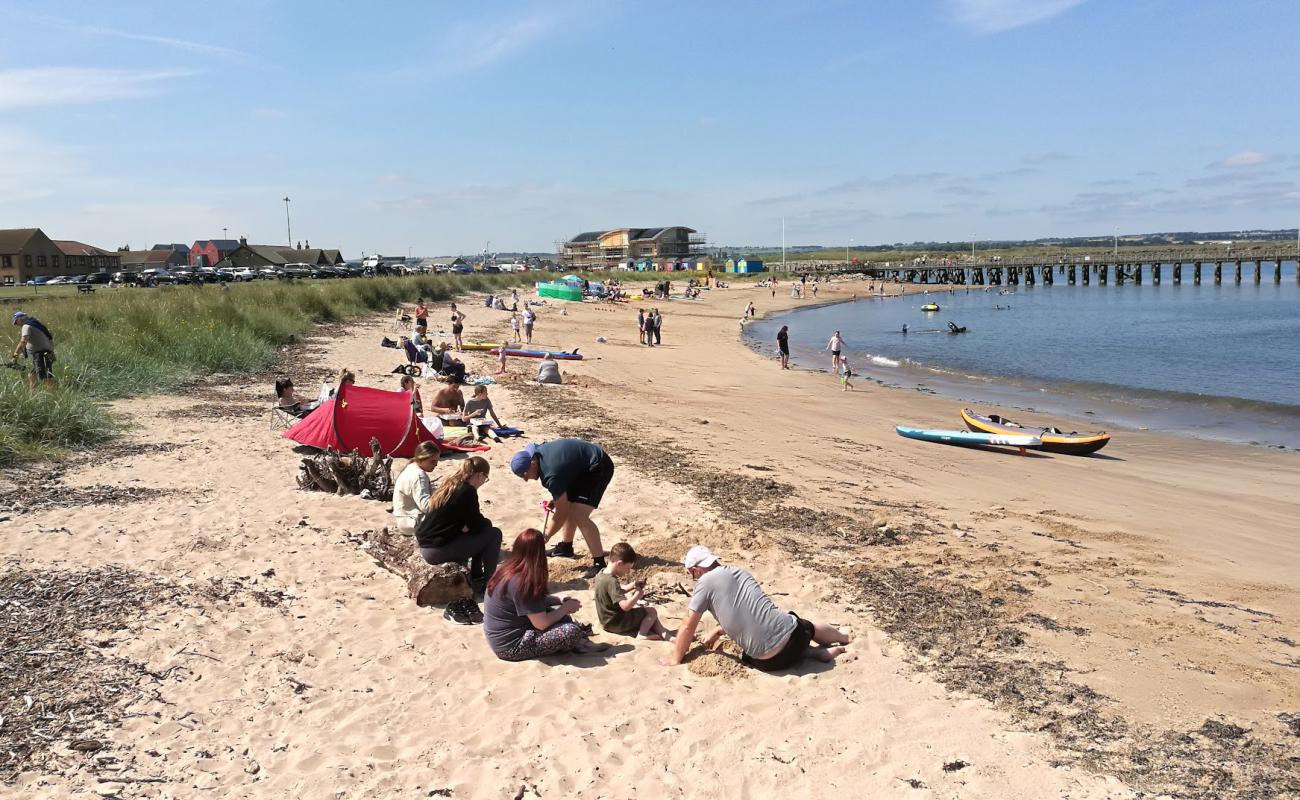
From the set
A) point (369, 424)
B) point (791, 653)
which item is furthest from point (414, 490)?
point (791, 653)

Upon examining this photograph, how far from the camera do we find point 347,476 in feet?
30.8

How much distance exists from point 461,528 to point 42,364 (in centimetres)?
1003

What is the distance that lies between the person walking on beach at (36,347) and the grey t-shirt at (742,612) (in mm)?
11319

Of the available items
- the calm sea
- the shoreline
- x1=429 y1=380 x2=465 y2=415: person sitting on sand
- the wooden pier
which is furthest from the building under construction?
x1=429 y1=380 x2=465 y2=415: person sitting on sand

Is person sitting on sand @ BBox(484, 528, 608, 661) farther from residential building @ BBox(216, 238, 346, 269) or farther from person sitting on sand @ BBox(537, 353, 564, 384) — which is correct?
residential building @ BBox(216, 238, 346, 269)

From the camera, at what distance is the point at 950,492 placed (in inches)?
457

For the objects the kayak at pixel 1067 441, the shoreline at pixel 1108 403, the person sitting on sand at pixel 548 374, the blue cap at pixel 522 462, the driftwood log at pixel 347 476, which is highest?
the blue cap at pixel 522 462

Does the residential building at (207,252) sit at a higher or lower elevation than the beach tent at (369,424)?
higher

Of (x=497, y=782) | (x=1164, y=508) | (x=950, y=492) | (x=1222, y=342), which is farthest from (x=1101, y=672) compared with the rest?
(x=1222, y=342)

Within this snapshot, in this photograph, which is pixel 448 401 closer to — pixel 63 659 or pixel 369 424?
pixel 369 424

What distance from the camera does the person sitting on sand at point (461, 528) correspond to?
22.1ft

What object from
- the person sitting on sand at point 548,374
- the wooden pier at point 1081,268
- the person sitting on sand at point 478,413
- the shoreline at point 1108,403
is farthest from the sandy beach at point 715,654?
the wooden pier at point 1081,268

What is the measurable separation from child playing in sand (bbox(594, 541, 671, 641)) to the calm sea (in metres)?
13.6

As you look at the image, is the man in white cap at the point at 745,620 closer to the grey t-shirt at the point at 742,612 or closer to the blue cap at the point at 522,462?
the grey t-shirt at the point at 742,612
